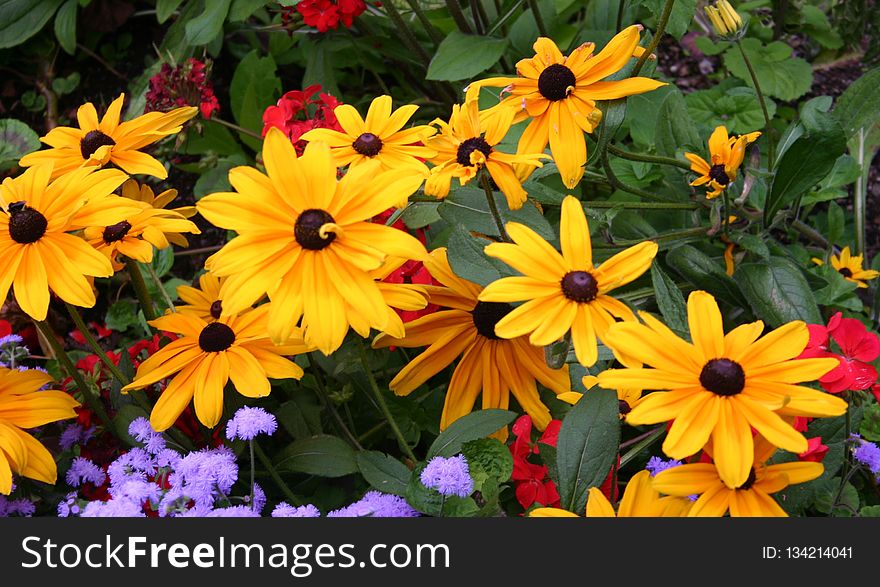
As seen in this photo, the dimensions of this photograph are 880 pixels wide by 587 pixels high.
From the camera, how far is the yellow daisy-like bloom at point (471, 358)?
1249 mm

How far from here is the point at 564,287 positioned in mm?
979

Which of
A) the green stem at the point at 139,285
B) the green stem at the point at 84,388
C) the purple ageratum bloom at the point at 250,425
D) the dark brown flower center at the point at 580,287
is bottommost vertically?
the purple ageratum bloom at the point at 250,425

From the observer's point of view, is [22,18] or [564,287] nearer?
[564,287]

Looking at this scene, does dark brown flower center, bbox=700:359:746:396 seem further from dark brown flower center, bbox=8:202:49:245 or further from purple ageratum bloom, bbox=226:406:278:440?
dark brown flower center, bbox=8:202:49:245

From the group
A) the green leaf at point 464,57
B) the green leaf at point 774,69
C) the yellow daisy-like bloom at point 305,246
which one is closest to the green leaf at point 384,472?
the yellow daisy-like bloom at point 305,246

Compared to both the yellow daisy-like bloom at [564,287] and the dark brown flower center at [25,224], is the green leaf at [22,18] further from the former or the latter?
the yellow daisy-like bloom at [564,287]

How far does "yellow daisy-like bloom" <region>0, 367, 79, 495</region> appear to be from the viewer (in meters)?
1.06

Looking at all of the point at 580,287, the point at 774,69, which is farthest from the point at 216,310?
the point at 774,69

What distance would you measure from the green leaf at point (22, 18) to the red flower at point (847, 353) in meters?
2.04

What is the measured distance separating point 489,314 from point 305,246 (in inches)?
14.0

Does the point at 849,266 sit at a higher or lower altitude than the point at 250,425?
higher

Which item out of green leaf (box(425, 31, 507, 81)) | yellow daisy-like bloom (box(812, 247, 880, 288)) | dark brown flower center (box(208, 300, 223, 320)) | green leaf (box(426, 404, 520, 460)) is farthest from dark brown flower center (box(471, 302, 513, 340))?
yellow daisy-like bloom (box(812, 247, 880, 288))

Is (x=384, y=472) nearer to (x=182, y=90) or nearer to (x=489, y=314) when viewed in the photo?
(x=489, y=314)
